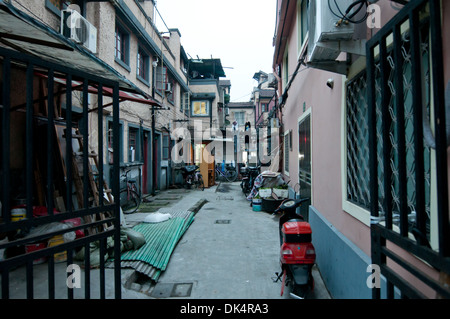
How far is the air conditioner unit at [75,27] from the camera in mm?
5277

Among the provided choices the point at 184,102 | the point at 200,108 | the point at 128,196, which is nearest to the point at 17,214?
the point at 128,196

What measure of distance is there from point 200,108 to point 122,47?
11.7 metres

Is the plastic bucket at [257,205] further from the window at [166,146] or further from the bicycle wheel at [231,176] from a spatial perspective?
the bicycle wheel at [231,176]

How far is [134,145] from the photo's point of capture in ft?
31.5

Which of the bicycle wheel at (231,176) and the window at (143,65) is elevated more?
the window at (143,65)

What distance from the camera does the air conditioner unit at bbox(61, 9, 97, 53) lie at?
5277 millimetres

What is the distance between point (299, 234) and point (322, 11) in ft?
8.17

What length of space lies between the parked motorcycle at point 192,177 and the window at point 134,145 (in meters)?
4.02

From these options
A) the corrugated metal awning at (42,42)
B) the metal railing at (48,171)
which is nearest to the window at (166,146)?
the metal railing at (48,171)

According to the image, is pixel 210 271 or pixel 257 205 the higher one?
pixel 257 205

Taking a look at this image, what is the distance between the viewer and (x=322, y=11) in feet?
8.52

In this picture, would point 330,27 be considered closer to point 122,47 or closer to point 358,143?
point 358,143
